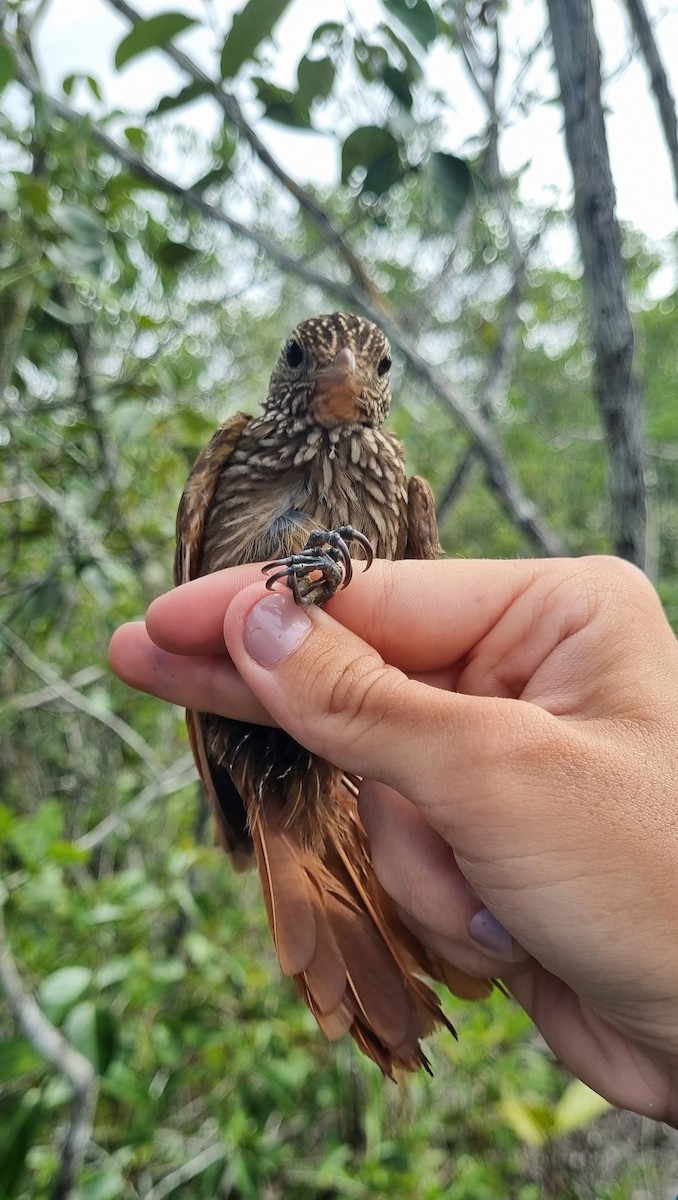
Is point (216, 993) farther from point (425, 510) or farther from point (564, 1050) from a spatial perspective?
point (425, 510)

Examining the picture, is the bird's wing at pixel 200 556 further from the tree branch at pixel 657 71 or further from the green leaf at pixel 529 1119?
the green leaf at pixel 529 1119

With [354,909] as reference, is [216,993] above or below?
below

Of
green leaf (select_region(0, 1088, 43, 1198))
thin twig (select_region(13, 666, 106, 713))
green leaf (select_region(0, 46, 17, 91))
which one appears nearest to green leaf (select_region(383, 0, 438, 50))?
green leaf (select_region(0, 46, 17, 91))

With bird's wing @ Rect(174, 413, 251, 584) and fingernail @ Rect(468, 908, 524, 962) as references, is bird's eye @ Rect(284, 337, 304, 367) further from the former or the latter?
fingernail @ Rect(468, 908, 524, 962)

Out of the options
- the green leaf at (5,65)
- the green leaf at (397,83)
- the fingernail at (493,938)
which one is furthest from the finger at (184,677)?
the green leaf at (397,83)

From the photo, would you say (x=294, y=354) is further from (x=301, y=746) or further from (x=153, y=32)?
(x=301, y=746)

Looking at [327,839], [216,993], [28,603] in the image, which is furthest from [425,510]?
[216,993]
